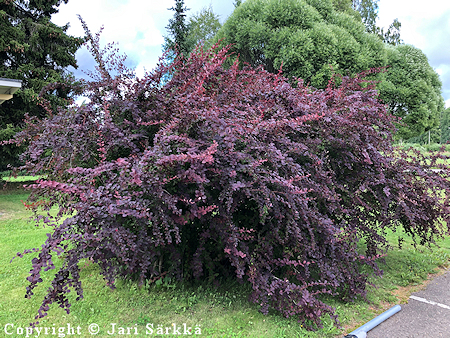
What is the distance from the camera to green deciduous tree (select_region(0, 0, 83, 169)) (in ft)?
33.3

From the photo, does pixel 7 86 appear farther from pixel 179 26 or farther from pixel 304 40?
pixel 179 26

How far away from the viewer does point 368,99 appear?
12.4 ft

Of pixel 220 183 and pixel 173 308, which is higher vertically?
pixel 220 183

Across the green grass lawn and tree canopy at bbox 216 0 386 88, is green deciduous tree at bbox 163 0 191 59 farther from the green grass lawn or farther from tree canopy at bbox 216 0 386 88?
the green grass lawn

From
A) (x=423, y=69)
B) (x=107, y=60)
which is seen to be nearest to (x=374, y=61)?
(x=423, y=69)

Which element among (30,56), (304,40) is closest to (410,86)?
(304,40)

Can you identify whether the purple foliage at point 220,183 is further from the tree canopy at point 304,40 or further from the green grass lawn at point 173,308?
the tree canopy at point 304,40

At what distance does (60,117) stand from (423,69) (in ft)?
50.5

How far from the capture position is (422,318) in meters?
3.03

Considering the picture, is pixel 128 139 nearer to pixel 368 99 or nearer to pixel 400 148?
pixel 368 99

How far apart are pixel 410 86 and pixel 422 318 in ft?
43.9

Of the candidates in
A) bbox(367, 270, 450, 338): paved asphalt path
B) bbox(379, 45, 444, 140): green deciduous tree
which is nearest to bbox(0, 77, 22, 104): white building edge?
bbox(367, 270, 450, 338): paved asphalt path

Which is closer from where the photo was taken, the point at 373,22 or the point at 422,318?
A: the point at 422,318

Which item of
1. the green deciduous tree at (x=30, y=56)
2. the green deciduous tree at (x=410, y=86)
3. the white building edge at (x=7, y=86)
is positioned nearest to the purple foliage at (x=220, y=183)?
the white building edge at (x=7, y=86)
